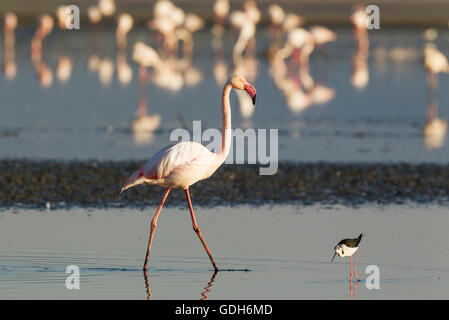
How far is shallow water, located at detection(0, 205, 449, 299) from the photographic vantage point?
27.9ft

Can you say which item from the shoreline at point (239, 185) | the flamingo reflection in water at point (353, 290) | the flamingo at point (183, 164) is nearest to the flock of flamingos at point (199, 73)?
the flamingo at point (183, 164)

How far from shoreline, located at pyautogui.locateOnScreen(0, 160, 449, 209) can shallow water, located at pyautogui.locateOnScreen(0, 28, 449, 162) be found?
38.1 inches

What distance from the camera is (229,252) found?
32.2 feet

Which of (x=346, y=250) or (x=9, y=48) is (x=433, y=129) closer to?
(x=346, y=250)

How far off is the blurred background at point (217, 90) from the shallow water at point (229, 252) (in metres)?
3.66

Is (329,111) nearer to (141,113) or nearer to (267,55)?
(141,113)

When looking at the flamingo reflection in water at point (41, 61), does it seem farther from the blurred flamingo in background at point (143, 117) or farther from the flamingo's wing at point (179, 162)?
the flamingo's wing at point (179, 162)

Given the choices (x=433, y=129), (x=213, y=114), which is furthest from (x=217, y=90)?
(x=433, y=129)

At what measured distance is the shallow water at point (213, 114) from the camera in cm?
1599

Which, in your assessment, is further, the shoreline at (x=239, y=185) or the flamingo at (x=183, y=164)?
the shoreline at (x=239, y=185)

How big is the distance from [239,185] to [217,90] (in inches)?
449

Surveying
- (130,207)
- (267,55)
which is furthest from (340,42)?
(130,207)

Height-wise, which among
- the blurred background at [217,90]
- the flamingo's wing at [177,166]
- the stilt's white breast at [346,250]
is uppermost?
the blurred background at [217,90]
